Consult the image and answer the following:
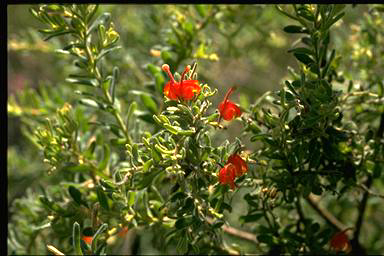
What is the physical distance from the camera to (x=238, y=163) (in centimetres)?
94

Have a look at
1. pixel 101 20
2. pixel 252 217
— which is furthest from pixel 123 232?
pixel 101 20

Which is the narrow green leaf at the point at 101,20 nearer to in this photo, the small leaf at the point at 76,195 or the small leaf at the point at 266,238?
the small leaf at the point at 76,195

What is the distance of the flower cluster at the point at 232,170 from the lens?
92cm

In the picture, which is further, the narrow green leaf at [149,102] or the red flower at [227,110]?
the narrow green leaf at [149,102]

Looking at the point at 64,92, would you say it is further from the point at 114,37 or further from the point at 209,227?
the point at 209,227

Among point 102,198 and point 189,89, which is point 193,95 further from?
point 102,198

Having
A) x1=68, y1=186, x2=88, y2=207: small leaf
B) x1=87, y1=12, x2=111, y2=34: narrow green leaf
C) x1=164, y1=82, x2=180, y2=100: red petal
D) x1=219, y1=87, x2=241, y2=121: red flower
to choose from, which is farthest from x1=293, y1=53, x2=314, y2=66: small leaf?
x1=68, y1=186, x2=88, y2=207: small leaf

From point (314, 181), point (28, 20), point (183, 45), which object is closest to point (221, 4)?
point (183, 45)

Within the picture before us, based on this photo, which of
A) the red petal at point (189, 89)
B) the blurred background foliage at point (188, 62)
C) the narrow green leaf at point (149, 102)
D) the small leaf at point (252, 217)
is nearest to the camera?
the red petal at point (189, 89)

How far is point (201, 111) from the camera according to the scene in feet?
3.01

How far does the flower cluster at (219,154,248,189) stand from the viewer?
3.01 feet

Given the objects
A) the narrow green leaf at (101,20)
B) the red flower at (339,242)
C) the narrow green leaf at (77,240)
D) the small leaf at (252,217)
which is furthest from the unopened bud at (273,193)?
the narrow green leaf at (101,20)

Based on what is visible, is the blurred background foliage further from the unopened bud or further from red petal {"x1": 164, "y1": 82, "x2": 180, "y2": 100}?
red petal {"x1": 164, "y1": 82, "x2": 180, "y2": 100}

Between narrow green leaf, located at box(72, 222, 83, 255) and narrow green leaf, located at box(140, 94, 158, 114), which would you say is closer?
narrow green leaf, located at box(72, 222, 83, 255)
